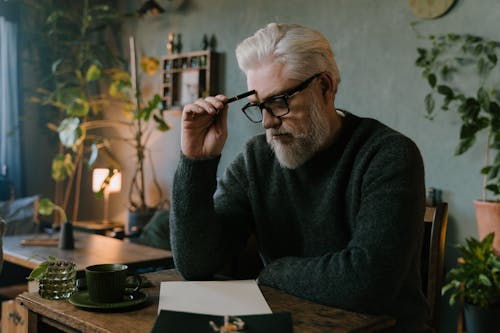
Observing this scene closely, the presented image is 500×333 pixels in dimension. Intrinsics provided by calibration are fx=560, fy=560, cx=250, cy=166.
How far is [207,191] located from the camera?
1.47 meters

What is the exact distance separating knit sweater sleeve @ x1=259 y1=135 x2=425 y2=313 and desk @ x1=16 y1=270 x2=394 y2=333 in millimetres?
40

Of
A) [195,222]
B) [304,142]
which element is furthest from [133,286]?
[304,142]

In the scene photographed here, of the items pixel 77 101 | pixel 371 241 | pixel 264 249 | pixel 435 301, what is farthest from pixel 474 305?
pixel 77 101

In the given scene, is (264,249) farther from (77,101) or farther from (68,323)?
(77,101)

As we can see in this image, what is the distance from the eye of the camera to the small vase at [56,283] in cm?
120

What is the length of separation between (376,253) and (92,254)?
1950 mm

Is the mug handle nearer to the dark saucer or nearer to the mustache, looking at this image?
the dark saucer

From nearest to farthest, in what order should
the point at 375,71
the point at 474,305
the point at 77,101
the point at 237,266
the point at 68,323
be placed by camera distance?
the point at 68,323 → the point at 237,266 → the point at 474,305 → the point at 375,71 → the point at 77,101

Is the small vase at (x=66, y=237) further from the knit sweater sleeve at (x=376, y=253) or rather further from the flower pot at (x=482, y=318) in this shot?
the flower pot at (x=482, y=318)

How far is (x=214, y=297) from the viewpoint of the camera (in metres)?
1.18

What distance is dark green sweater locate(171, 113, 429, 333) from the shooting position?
1220 millimetres

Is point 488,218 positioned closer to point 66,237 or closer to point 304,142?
point 304,142

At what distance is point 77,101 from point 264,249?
3.43 metres

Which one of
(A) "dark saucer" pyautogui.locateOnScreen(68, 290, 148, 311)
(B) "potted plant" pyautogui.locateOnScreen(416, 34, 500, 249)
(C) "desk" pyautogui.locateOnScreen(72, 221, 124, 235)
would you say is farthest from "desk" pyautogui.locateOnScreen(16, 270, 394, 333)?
(C) "desk" pyautogui.locateOnScreen(72, 221, 124, 235)
